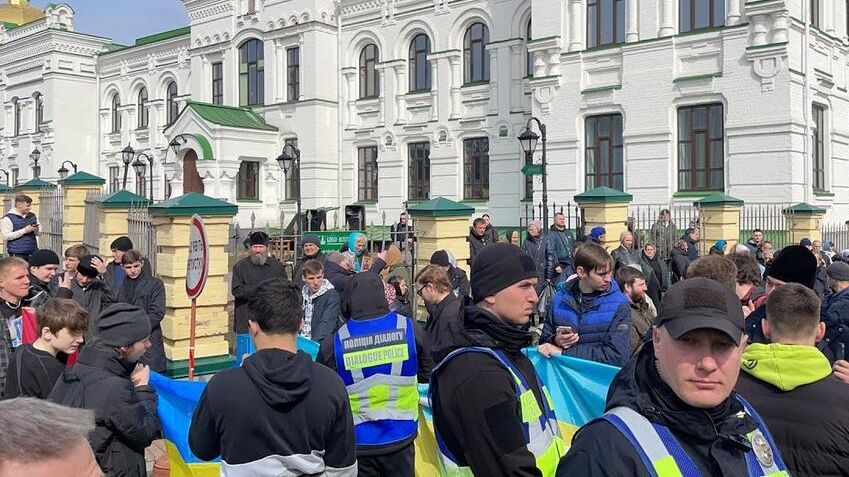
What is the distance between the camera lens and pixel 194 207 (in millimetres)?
9672

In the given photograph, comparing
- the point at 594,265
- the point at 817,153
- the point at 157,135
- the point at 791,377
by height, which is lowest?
the point at 791,377

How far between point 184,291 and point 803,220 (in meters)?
14.8

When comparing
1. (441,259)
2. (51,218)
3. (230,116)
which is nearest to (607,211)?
(441,259)

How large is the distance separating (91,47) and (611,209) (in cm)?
3498

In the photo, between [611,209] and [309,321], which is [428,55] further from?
[309,321]

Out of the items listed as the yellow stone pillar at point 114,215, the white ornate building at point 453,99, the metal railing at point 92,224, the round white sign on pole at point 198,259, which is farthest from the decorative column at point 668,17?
the round white sign on pole at point 198,259

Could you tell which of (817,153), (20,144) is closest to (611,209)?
(817,153)

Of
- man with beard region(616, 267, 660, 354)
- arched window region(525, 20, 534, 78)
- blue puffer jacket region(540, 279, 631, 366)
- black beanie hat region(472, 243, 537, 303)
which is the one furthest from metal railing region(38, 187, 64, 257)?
black beanie hat region(472, 243, 537, 303)

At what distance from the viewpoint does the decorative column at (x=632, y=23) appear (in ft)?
67.6

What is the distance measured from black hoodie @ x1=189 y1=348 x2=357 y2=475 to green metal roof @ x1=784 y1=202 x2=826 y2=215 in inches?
671

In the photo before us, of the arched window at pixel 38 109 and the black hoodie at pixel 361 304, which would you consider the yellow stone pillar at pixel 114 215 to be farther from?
the arched window at pixel 38 109

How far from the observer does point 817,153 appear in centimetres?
2061

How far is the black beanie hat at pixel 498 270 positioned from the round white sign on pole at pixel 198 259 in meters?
4.42

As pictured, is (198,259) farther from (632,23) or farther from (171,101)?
(171,101)
